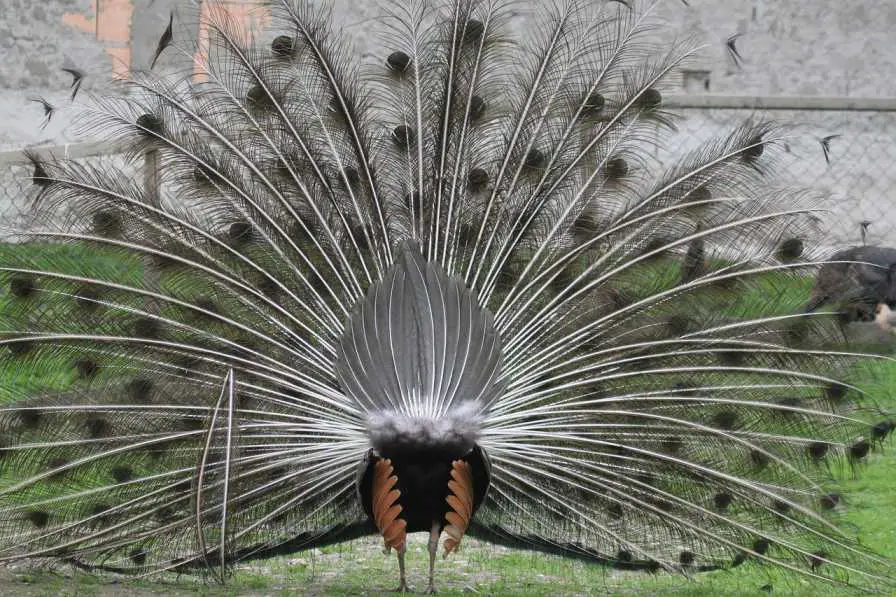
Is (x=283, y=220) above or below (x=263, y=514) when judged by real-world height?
above

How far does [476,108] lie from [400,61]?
1.37ft

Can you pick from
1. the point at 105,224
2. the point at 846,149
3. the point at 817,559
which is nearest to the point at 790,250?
the point at 817,559

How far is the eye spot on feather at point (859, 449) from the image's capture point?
5719 mm

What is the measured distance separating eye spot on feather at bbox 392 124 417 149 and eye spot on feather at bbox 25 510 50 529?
87.4 inches

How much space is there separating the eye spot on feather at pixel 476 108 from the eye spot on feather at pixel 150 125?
1376 millimetres

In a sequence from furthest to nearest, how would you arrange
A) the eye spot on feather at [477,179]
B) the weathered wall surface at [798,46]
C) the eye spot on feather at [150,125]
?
the weathered wall surface at [798,46] → the eye spot on feather at [477,179] → the eye spot on feather at [150,125]

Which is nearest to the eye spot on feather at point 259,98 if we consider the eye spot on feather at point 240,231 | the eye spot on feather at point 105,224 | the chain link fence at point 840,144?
the eye spot on feather at point 240,231

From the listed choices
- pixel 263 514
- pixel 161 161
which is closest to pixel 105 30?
pixel 161 161

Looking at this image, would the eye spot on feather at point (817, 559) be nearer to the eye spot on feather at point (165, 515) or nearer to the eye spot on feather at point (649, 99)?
the eye spot on feather at point (649, 99)

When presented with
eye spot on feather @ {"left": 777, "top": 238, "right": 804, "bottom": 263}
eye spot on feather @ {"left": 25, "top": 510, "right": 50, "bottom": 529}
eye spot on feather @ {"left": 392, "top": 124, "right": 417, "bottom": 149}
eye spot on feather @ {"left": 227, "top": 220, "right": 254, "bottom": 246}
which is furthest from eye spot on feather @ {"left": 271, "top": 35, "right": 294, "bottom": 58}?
eye spot on feather @ {"left": 777, "top": 238, "right": 804, "bottom": 263}

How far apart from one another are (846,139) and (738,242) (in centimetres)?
633

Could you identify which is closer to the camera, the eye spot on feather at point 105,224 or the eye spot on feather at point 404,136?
the eye spot on feather at point 105,224

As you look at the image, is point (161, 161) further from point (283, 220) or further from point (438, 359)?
point (438, 359)

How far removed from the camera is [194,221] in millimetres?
5805
